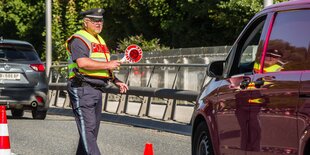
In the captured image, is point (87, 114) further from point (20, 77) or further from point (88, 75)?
point (20, 77)

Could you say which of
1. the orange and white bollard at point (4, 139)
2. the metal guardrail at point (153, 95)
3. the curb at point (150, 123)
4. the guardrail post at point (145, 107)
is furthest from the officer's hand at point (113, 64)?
the guardrail post at point (145, 107)

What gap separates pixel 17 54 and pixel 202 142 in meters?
11.2

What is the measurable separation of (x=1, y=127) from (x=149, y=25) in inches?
1788

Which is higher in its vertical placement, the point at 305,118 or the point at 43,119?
the point at 305,118

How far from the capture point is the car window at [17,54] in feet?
64.7

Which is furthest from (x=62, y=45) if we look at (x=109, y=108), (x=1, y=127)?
(x=1, y=127)

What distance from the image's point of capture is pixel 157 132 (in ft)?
57.9

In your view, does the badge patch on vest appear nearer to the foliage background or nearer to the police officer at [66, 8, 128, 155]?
the police officer at [66, 8, 128, 155]

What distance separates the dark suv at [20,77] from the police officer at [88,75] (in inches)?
403

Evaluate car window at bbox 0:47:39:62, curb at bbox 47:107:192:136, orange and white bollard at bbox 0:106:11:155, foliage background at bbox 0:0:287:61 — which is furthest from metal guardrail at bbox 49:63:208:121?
foliage background at bbox 0:0:287:61

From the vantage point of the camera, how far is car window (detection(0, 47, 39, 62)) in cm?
1972

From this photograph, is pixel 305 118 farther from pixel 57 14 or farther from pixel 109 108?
pixel 57 14

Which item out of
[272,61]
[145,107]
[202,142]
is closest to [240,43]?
[202,142]

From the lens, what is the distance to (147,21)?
55.0 metres
